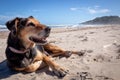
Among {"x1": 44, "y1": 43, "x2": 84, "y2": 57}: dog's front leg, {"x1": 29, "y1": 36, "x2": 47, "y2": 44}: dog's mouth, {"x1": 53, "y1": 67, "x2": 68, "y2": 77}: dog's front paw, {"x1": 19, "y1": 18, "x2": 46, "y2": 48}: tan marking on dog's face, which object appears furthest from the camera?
{"x1": 44, "y1": 43, "x2": 84, "y2": 57}: dog's front leg

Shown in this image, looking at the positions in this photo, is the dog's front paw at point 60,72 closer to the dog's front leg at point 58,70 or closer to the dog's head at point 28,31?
the dog's front leg at point 58,70

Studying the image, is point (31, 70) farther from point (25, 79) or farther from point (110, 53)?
point (110, 53)

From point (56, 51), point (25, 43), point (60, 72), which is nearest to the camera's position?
point (60, 72)

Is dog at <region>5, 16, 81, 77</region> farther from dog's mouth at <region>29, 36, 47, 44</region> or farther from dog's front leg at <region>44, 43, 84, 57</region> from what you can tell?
dog's front leg at <region>44, 43, 84, 57</region>

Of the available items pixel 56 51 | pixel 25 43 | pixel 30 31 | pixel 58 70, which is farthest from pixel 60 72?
pixel 56 51

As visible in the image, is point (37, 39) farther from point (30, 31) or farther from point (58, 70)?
point (58, 70)

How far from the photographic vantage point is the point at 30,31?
16.7 ft

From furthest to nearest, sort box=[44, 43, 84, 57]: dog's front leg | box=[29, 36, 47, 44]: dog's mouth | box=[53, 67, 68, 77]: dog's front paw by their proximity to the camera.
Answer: box=[44, 43, 84, 57]: dog's front leg < box=[29, 36, 47, 44]: dog's mouth < box=[53, 67, 68, 77]: dog's front paw

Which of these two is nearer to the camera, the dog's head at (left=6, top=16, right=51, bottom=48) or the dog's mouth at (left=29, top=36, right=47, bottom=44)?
the dog's head at (left=6, top=16, right=51, bottom=48)

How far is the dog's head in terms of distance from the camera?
4996mm

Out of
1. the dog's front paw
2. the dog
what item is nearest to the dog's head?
the dog

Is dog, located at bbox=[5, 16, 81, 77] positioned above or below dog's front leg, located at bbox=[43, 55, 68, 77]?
above

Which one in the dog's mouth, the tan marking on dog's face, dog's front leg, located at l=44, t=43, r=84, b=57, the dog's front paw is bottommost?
the dog's front paw

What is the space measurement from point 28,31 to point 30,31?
0.17 feet
